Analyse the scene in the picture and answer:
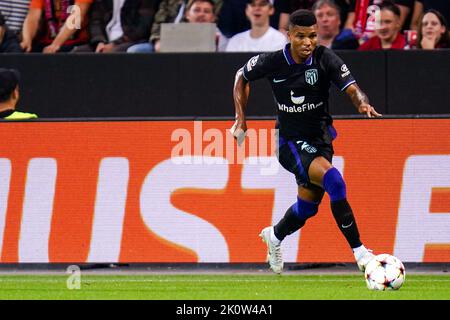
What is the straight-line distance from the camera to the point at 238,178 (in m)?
12.8

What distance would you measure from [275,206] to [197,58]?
80.8 inches

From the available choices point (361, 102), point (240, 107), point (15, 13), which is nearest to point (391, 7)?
point (240, 107)

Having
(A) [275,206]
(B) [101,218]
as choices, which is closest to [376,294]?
(A) [275,206]

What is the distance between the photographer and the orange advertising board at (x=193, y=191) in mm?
12578

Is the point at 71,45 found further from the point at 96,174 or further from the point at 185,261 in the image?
the point at 185,261

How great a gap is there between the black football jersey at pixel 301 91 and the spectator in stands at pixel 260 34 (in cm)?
299

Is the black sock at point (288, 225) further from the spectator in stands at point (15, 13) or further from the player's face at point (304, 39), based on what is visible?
the spectator in stands at point (15, 13)

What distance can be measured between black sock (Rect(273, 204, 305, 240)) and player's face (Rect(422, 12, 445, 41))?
3.37 m

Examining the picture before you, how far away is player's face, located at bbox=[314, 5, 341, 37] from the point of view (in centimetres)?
1424

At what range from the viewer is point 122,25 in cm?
1511

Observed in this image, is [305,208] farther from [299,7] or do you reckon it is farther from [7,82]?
[299,7]

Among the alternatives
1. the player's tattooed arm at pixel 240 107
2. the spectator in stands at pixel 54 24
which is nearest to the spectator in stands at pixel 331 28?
the player's tattooed arm at pixel 240 107

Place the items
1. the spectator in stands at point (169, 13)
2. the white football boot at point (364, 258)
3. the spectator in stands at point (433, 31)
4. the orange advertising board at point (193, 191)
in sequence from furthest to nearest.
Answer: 1. the spectator in stands at point (169, 13)
2. the spectator in stands at point (433, 31)
3. the orange advertising board at point (193, 191)
4. the white football boot at point (364, 258)

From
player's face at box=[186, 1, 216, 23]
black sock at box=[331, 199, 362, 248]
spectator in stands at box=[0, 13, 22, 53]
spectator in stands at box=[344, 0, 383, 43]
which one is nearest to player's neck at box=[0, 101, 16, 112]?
spectator in stands at box=[0, 13, 22, 53]
